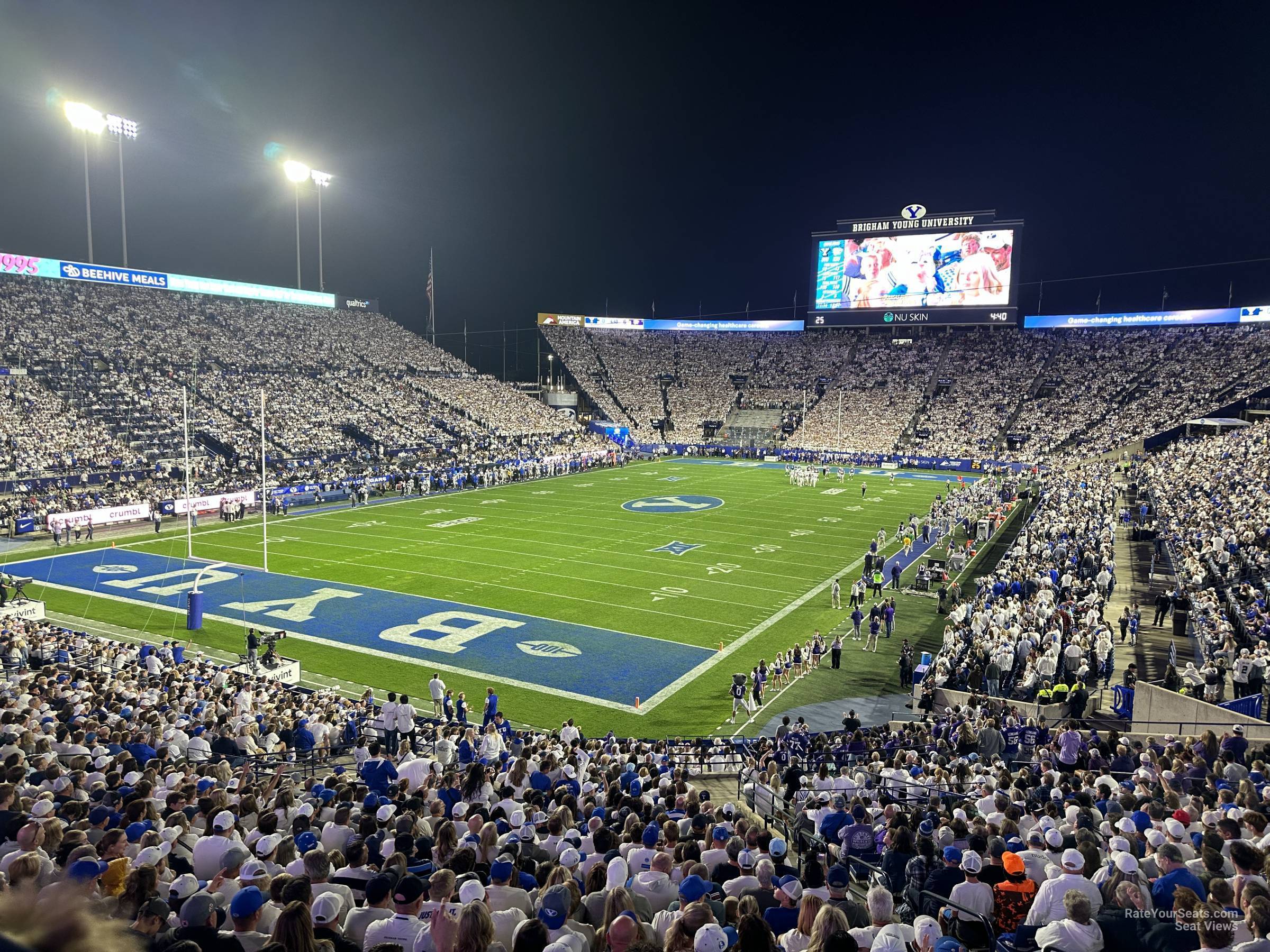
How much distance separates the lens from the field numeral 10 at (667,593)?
23562 millimetres

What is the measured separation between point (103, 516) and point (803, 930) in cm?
3556

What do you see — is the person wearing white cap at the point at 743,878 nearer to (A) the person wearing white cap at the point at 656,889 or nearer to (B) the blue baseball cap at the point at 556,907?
(A) the person wearing white cap at the point at 656,889

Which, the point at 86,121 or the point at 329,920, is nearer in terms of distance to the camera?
the point at 329,920

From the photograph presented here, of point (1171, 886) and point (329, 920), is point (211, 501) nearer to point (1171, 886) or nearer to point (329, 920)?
point (329, 920)

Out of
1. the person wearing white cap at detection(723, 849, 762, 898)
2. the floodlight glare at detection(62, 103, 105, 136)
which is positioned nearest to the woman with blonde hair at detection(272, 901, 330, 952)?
the person wearing white cap at detection(723, 849, 762, 898)

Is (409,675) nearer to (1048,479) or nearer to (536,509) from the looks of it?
(536,509)

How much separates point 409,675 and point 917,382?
66.9 m

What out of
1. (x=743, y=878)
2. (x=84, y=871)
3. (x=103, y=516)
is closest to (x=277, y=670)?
(x=84, y=871)

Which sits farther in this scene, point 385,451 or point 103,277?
point 103,277

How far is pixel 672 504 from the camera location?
4097cm

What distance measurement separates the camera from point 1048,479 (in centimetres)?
4553

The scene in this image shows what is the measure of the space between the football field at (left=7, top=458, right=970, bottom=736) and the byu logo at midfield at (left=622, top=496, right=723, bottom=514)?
299 millimetres

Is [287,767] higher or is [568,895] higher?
[568,895]

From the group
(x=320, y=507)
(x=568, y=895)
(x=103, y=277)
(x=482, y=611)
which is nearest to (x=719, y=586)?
(x=482, y=611)
